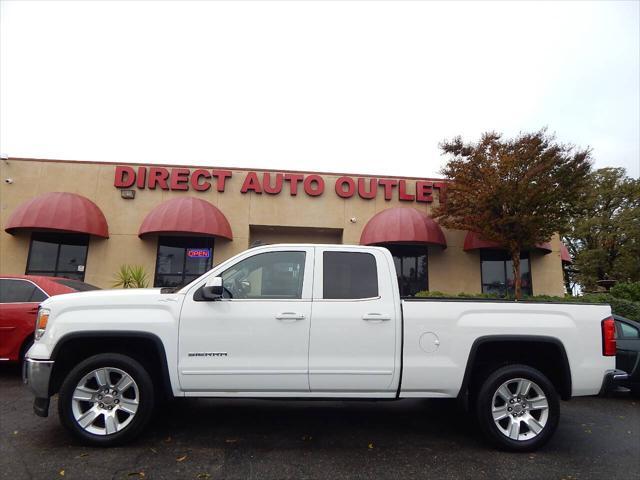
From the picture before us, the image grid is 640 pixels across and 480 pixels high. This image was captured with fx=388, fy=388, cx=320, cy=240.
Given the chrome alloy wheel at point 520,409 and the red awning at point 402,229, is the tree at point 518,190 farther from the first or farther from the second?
the chrome alloy wheel at point 520,409

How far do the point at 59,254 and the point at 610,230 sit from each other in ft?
129

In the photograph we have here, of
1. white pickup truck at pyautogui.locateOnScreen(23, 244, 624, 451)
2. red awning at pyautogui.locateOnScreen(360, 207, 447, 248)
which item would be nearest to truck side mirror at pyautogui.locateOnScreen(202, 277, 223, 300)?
white pickup truck at pyautogui.locateOnScreen(23, 244, 624, 451)

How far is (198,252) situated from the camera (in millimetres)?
14703

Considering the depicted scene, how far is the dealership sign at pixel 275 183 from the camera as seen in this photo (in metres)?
14.8

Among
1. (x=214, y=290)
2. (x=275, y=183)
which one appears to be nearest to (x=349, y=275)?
(x=214, y=290)

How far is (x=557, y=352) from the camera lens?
12.9 ft

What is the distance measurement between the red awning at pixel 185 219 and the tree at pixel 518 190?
8.41 metres

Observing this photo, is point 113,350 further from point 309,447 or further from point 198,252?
point 198,252

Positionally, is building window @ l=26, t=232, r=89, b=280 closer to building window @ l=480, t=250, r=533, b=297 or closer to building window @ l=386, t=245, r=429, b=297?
building window @ l=386, t=245, r=429, b=297

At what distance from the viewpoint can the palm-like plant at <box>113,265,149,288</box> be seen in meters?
13.2

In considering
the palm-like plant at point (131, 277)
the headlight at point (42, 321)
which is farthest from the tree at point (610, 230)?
the headlight at point (42, 321)

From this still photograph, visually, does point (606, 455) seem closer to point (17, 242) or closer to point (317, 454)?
point (317, 454)

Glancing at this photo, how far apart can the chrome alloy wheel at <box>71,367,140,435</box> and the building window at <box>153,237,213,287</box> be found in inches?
436

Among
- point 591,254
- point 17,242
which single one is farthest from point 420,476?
point 591,254
